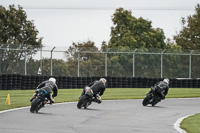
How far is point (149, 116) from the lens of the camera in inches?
647

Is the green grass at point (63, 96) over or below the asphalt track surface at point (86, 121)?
over

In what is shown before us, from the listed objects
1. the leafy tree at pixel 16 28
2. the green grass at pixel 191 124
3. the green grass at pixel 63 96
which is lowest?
the green grass at pixel 191 124

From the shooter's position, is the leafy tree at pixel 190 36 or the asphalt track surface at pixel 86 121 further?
the leafy tree at pixel 190 36

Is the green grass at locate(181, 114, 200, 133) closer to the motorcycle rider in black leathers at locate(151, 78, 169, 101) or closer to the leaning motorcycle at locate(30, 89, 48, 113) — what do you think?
the leaning motorcycle at locate(30, 89, 48, 113)

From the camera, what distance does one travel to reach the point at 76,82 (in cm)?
3441

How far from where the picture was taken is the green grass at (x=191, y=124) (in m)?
12.5

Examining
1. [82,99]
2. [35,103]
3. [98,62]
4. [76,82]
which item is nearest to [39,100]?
[35,103]

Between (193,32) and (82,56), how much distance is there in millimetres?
37369

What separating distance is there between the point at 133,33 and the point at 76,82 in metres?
30.1

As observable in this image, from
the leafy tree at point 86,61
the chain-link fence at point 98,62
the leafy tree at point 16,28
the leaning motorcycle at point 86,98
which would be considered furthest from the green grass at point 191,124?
the leafy tree at point 16,28

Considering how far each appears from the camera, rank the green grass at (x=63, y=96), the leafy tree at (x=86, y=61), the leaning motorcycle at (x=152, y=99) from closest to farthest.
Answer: the leaning motorcycle at (x=152, y=99) < the green grass at (x=63, y=96) < the leafy tree at (x=86, y=61)

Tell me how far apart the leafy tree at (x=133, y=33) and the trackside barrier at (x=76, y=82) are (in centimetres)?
2360

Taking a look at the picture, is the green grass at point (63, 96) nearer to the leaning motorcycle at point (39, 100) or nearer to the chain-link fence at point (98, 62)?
the leaning motorcycle at point (39, 100)

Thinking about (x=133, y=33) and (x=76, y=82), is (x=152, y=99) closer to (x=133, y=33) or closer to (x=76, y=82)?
(x=76, y=82)
